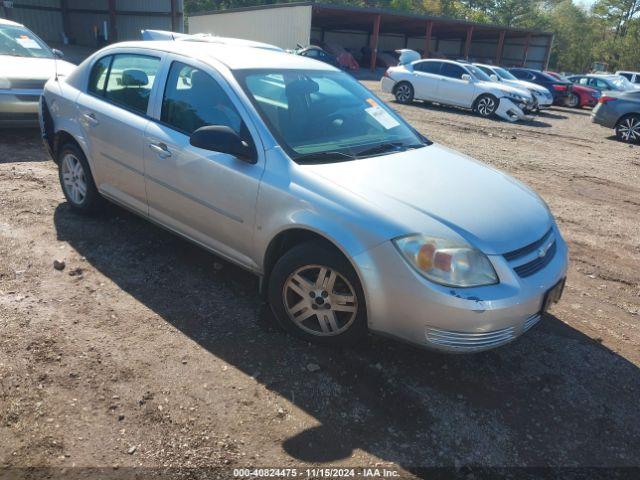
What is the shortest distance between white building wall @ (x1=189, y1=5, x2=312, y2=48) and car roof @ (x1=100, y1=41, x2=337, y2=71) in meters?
27.2

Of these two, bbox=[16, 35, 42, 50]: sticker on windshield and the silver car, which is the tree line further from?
the silver car

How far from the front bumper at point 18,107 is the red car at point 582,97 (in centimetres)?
2039

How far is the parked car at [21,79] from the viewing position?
6.82 meters

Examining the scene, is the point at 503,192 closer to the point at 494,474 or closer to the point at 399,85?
the point at 494,474

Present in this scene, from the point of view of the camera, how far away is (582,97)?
20734 millimetres

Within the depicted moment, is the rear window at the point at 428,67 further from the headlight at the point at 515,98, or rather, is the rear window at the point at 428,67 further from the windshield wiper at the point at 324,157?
the windshield wiper at the point at 324,157

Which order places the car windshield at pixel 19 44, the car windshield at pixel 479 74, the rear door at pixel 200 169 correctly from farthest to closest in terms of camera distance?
1. the car windshield at pixel 479 74
2. the car windshield at pixel 19 44
3. the rear door at pixel 200 169

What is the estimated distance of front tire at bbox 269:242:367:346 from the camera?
283 cm

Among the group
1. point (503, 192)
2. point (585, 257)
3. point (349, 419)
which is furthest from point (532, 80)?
point (349, 419)

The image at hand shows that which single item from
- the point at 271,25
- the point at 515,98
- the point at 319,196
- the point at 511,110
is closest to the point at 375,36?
the point at 271,25

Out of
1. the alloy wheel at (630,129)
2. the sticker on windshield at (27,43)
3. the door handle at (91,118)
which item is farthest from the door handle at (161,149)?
the alloy wheel at (630,129)

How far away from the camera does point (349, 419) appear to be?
2.58 m

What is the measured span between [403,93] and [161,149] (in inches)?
549

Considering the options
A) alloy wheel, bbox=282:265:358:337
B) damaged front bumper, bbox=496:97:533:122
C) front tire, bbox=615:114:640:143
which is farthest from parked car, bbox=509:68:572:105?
alloy wheel, bbox=282:265:358:337
